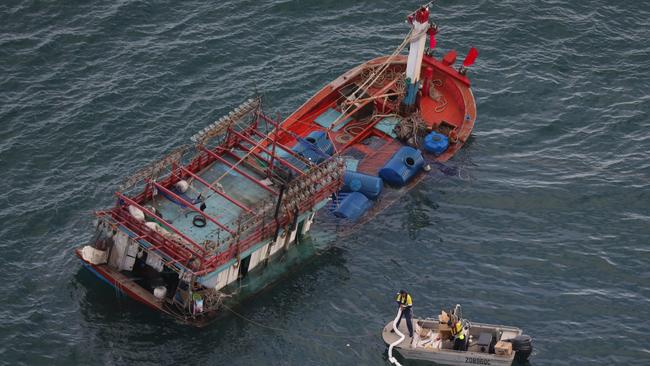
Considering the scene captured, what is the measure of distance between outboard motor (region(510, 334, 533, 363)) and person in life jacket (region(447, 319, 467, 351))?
8.86 feet

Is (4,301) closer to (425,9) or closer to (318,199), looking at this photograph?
(318,199)

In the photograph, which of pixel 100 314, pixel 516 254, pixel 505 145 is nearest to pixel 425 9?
pixel 505 145

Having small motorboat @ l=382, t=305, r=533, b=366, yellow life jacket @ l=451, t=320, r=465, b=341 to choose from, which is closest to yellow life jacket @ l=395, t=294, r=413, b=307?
small motorboat @ l=382, t=305, r=533, b=366

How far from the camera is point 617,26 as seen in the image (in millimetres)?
83438

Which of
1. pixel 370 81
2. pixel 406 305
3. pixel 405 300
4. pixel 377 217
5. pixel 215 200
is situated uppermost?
pixel 370 81

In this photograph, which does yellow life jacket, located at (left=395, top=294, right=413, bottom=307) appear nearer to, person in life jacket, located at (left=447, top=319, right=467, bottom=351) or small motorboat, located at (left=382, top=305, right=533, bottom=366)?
small motorboat, located at (left=382, top=305, right=533, bottom=366)

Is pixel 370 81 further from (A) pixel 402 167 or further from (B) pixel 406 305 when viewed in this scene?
(B) pixel 406 305

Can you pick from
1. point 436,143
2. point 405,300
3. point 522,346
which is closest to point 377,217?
point 436,143

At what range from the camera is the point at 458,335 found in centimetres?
5519

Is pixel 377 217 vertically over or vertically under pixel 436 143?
under

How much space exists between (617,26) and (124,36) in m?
40.1

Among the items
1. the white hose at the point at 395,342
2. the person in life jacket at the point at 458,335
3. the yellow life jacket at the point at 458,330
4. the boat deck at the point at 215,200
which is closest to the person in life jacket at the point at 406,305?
the white hose at the point at 395,342

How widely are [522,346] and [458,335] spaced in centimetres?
352


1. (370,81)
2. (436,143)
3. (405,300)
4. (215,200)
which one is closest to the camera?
(405,300)
